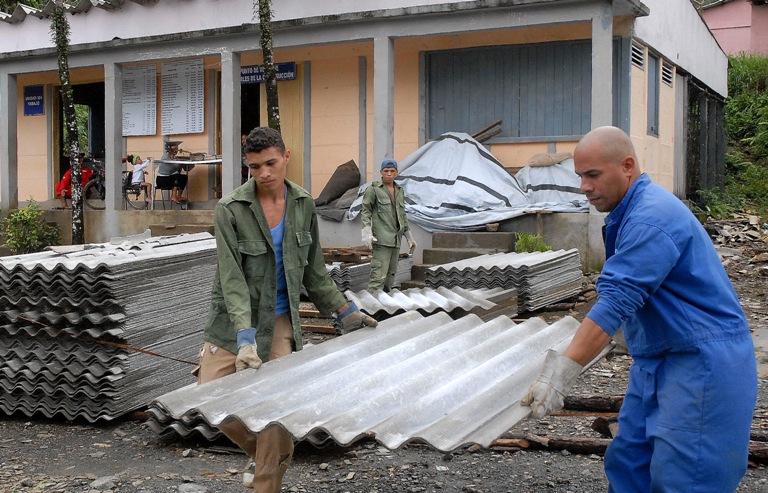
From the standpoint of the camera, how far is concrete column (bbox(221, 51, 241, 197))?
14.6 m

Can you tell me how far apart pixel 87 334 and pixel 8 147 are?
41.4 feet

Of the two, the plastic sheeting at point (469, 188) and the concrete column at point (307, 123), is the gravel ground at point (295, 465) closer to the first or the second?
the plastic sheeting at point (469, 188)

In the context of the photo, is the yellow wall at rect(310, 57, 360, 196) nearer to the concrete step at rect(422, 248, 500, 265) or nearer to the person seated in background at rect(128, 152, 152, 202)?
the person seated in background at rect(128, 152, 152, 202)

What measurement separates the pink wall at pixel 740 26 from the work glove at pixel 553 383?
28704 millimetres

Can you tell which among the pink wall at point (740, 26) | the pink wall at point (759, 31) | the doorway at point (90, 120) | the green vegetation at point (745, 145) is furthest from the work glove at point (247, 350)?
the pink wall at point (759, 31)

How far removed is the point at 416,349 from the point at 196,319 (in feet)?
8.78

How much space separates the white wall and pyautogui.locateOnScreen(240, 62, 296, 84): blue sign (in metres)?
6.55

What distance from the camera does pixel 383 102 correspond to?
13.3 m

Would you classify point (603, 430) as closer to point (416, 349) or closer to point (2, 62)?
point (416, 349)

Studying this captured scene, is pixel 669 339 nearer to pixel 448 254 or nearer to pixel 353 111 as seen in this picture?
pixel 448 254

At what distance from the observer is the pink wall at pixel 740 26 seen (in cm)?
2850

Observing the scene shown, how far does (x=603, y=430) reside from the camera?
195 inches

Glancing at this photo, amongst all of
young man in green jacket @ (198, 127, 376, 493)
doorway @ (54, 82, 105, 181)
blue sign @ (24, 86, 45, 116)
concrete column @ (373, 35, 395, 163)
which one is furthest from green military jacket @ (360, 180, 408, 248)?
blue sign @ (24, 86, 45, 116)

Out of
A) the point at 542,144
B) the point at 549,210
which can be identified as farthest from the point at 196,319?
the point at 542,144
